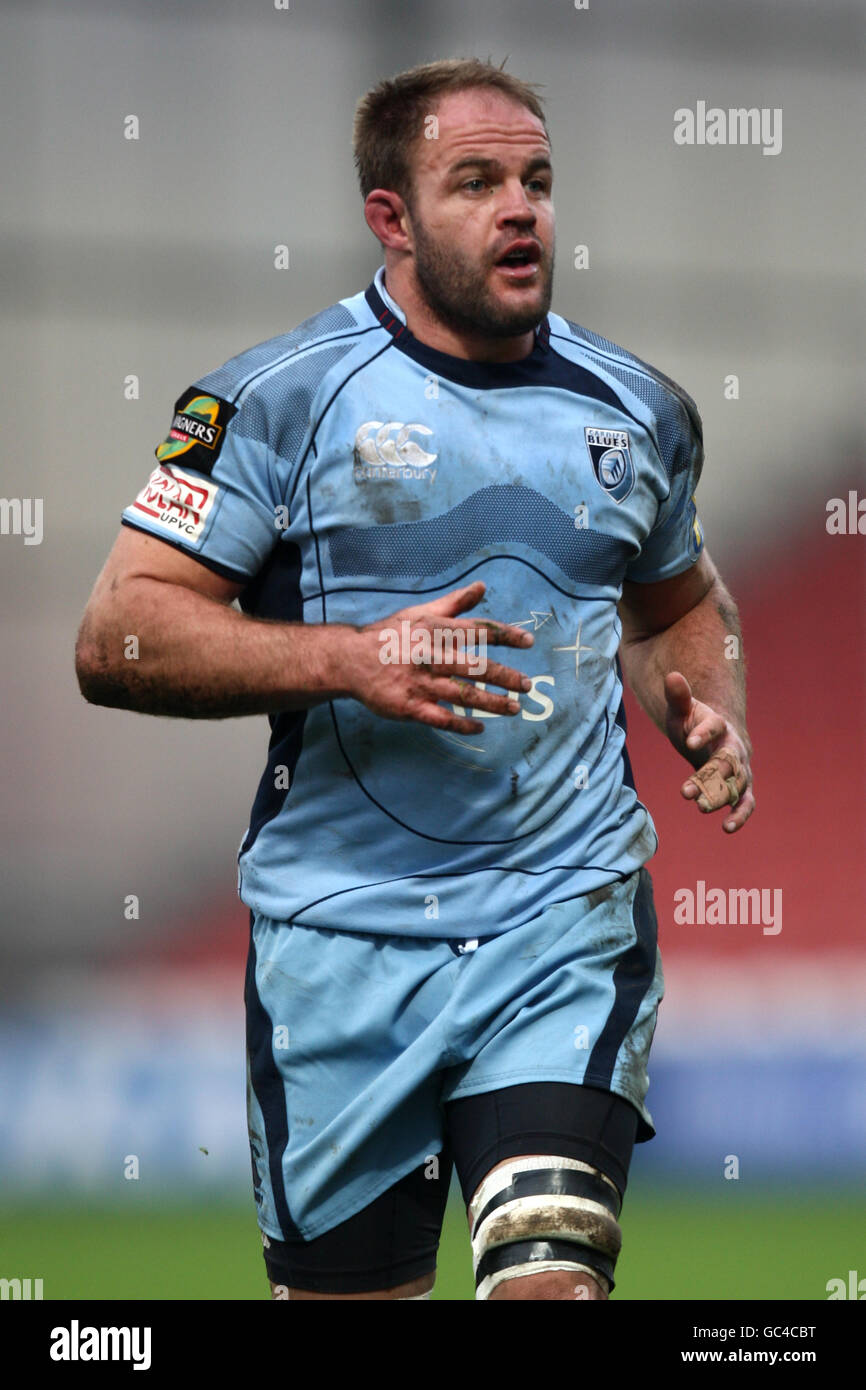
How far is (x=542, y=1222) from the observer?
2.53 metres

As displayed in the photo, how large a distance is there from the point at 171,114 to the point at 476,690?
4.70m

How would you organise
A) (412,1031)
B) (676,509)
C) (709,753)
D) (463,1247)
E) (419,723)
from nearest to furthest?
(419,723) → (412,1031) → (709,753) → (676,509) → (463,1247)

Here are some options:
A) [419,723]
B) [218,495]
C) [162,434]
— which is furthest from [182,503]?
[162,434]

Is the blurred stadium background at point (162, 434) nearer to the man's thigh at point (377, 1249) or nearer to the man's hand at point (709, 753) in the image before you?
the man's thigh at point (377, 1249)

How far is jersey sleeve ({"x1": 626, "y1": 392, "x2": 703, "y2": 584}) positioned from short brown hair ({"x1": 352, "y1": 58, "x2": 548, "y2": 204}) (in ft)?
1.90

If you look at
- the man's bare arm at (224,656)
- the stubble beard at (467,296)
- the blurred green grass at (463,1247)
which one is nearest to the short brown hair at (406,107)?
the stubble beard at (467,296)

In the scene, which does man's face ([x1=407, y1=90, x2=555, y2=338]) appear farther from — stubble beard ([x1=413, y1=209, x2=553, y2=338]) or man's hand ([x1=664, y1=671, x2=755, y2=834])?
man's hand ([x1=664, y1=671, x2=755, y2=834])

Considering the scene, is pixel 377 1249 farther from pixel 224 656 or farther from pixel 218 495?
pixel 218 495

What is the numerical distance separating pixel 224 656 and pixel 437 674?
372mm

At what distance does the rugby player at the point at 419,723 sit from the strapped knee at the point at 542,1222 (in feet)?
0.13

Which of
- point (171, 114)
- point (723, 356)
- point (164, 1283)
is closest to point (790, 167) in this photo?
point (723, 356)

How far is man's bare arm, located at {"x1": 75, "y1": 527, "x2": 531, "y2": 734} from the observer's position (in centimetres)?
256

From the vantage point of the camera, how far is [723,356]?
6.91 metres

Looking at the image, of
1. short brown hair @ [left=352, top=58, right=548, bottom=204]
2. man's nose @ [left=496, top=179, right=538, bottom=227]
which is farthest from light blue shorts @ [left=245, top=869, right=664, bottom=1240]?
short brown hair @ [left=352, top=58, right=548, bottom=204]
